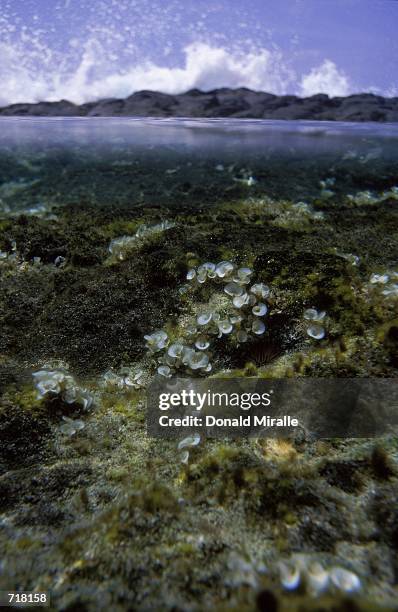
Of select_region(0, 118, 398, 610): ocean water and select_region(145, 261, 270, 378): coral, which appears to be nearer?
select_region(0, 118, 398, 610): ocean water

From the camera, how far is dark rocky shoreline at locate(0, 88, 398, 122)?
35.1 m

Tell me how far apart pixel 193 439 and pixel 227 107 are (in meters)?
41.7

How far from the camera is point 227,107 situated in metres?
36.6

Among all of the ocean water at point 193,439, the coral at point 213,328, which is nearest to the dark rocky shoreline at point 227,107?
the ocean water at point 193,439

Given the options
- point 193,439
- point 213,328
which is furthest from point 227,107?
point 193,439

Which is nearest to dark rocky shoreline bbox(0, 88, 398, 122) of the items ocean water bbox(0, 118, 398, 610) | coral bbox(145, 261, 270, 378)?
ocean water bbox(0, 118, 398, 610)

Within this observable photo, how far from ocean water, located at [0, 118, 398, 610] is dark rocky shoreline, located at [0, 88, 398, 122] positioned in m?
35.6

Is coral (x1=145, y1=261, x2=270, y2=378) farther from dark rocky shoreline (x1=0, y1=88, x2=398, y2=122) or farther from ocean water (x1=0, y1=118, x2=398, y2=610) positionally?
dark rocky shoreline (x1=0, y1=88, x2=398, y2=122)

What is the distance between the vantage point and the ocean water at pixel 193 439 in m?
1.47

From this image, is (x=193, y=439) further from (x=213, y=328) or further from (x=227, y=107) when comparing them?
(x=227, y=107)

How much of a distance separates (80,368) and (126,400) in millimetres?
659

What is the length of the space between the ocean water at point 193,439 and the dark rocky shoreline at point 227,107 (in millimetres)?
35559

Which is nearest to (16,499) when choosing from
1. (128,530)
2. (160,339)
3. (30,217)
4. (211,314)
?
(128,530)

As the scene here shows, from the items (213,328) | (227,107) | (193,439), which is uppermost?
(227,107)
